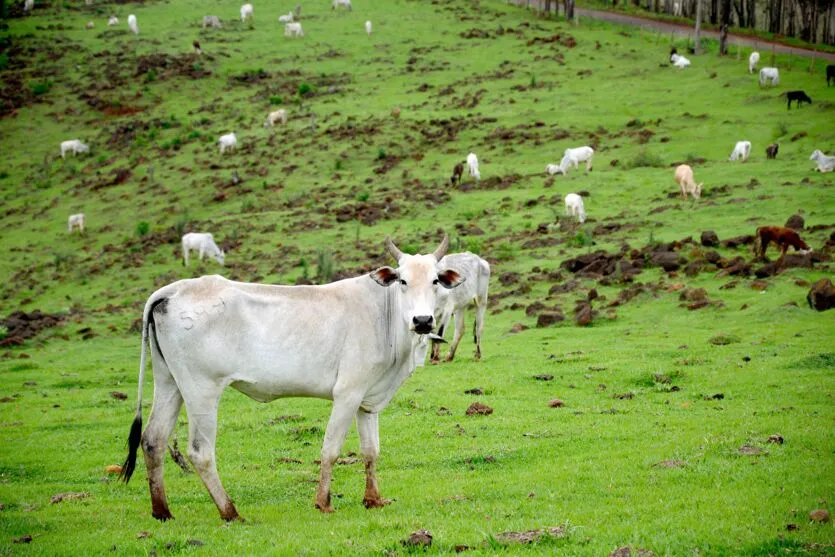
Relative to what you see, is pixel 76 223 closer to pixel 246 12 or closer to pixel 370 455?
pixel 370 455

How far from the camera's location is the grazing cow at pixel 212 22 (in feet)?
214

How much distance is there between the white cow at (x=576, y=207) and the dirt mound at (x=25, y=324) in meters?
16.7

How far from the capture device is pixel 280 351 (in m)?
9.09

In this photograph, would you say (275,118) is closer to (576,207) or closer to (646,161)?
(646,161)

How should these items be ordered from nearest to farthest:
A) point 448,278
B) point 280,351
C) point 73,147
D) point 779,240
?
1. point 280,351
2. point 448,278
3. point 779,240
4. point 73,147

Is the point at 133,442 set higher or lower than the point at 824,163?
higher

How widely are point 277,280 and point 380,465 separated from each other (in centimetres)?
1827

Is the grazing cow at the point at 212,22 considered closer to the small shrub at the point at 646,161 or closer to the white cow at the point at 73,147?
the white cow at the point at 73,147

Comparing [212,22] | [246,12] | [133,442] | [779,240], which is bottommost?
[779,240]

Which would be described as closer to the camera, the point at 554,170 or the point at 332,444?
the point at 332,444

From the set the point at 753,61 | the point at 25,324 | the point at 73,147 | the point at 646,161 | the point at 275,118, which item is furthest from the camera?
the point at 73,147

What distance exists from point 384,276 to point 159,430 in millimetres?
2766

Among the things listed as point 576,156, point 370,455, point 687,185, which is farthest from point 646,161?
point 370,455

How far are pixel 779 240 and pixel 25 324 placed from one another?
2091cm
